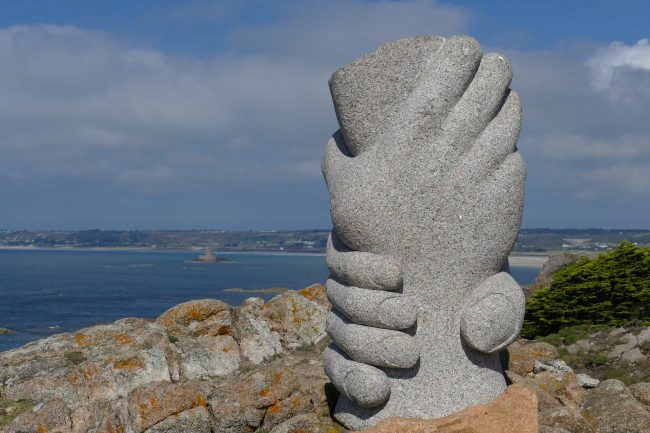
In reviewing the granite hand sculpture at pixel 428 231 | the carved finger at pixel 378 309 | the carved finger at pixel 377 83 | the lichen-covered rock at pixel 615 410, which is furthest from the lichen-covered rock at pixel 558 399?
the carved finger at pixel 377 83

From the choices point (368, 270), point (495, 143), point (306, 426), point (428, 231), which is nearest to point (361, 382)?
point (306, 426)

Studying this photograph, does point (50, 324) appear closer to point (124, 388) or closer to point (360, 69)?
point (124, 388)

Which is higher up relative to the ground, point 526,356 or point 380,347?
point 380,347

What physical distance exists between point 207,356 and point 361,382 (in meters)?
4.29

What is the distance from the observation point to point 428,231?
7.97 meters

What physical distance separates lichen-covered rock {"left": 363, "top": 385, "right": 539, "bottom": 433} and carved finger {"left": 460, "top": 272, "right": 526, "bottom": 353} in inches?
24.3

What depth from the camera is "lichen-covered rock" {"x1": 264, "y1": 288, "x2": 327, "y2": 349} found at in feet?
41.5

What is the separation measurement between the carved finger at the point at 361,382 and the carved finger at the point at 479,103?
2.67 meters

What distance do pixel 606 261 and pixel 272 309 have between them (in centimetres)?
778

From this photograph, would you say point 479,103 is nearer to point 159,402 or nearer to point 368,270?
point 368,270

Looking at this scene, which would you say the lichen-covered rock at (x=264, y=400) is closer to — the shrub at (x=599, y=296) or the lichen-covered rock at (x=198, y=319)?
the lichen-covered rock at (x=198, y=319)

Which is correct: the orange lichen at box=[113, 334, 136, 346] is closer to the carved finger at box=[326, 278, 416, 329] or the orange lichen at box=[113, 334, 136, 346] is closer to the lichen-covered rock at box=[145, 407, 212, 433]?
the lichen-covered rock at box=[145, 407, 212, 433]

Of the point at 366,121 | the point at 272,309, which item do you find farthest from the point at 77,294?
the point at 366,121

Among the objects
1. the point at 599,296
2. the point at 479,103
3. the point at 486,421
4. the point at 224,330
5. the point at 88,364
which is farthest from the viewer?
the point at 599,296
